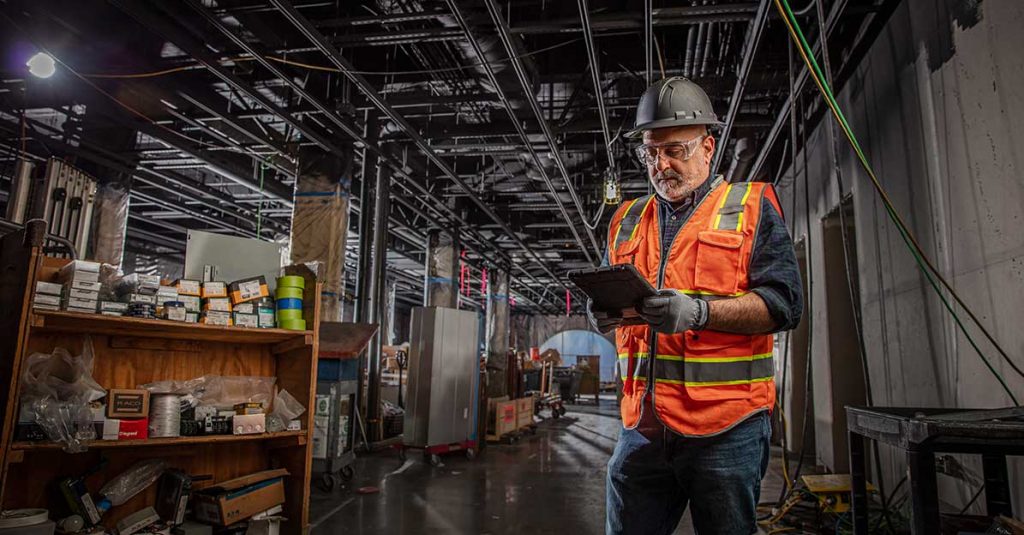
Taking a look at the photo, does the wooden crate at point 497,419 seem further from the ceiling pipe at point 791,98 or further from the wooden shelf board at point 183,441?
the wooden shelf board at point 183,441

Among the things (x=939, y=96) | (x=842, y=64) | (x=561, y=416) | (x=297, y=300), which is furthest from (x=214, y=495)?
(x=561, y=416)

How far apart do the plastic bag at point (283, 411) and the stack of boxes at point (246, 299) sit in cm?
45

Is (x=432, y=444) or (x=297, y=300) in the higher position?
(x=297, y=300)

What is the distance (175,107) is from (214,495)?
4370 mm

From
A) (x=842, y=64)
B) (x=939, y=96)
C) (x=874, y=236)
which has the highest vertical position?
(x=842, y=64)

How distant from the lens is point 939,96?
276 centimetres

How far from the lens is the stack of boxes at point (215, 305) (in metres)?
2.89

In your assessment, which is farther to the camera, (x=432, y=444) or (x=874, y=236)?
(x=432, y=444)

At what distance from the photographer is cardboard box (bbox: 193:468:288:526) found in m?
2.86

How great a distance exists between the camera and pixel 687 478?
125 cm

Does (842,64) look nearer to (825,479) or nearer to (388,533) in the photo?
(825,479)

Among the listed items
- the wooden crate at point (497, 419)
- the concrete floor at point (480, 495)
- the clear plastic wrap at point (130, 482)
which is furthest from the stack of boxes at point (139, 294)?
the wooden crate at point (497, 419)

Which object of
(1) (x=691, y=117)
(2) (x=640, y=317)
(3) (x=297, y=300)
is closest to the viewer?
(2) (x=640, y=317)

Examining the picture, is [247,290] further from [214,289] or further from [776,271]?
[776,271]
